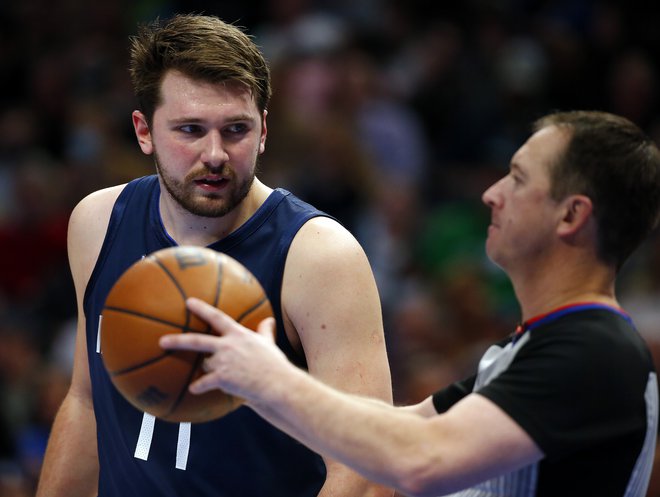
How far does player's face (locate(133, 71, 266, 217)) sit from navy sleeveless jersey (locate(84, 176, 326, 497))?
0.20 meters

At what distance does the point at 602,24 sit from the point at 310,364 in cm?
834

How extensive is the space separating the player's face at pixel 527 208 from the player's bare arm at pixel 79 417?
194 cm

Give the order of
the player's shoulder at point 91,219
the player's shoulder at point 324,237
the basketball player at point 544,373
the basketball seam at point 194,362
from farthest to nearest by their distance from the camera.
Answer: the player's shoulder at point 91,219
the player's shoulder at point 324,237
the basketball seam at point 194,362
the basketball player at point 544,373

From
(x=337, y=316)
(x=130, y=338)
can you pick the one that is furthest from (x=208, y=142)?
(x=130, y=338)

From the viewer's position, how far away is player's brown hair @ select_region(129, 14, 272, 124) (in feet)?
14.4

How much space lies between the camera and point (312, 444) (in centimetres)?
346

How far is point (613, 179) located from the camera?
3.48 meters

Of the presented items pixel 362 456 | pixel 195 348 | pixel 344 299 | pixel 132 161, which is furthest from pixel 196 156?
pixel 132 161

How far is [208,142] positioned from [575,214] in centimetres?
151

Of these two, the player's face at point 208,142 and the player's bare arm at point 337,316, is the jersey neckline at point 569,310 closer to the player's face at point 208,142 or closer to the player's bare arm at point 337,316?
the player's bare arm at point 337,316

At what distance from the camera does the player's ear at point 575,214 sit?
3.48 meters

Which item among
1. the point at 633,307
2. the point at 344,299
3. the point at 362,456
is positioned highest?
the point at 344,299

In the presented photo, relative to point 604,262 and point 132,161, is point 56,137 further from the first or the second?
point 604,262

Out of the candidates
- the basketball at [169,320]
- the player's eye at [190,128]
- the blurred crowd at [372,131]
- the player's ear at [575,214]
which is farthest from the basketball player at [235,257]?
the blurred crowd at [372,131]
